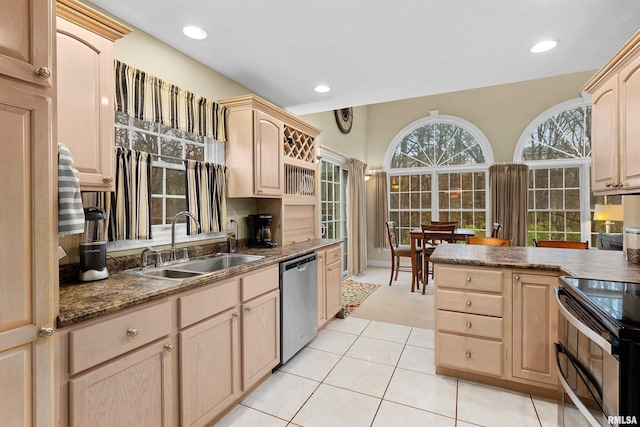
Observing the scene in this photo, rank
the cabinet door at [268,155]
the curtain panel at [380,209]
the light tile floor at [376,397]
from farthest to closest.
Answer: the curtain panel at [380,209]
the cabinet door at [268,155]
the light tile floor at [376,397]

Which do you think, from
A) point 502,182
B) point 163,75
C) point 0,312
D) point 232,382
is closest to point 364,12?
point 163,75

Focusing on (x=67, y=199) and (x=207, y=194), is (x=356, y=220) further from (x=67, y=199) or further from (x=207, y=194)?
(x=67, y=199)

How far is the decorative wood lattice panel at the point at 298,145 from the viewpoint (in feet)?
10.8

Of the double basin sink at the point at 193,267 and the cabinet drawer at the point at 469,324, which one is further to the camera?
the cabinet drawer at the point at 469,324

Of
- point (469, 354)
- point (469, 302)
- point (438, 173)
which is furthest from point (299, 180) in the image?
point (438, 173)

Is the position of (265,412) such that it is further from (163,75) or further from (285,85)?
(285,85)

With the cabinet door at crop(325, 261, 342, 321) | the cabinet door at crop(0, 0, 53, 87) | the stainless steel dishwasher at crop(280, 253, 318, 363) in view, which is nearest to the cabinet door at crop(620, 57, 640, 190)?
the stainless steel dishwasher at crop(280, 253, 318, 363)

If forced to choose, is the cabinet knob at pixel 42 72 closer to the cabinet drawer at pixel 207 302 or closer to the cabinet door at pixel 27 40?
the cabinet door at pixel 27 40

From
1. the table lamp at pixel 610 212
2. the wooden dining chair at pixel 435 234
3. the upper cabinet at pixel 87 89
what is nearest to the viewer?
the upper cabinet at pixel 87 89

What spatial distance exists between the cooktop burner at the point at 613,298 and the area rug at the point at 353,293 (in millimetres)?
2449

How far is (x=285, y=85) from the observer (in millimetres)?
3080

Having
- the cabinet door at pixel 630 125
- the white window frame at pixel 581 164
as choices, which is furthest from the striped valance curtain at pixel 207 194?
the white window frame at pixel 581 164

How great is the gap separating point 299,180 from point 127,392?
8.42 ft

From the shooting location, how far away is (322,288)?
122 inches
